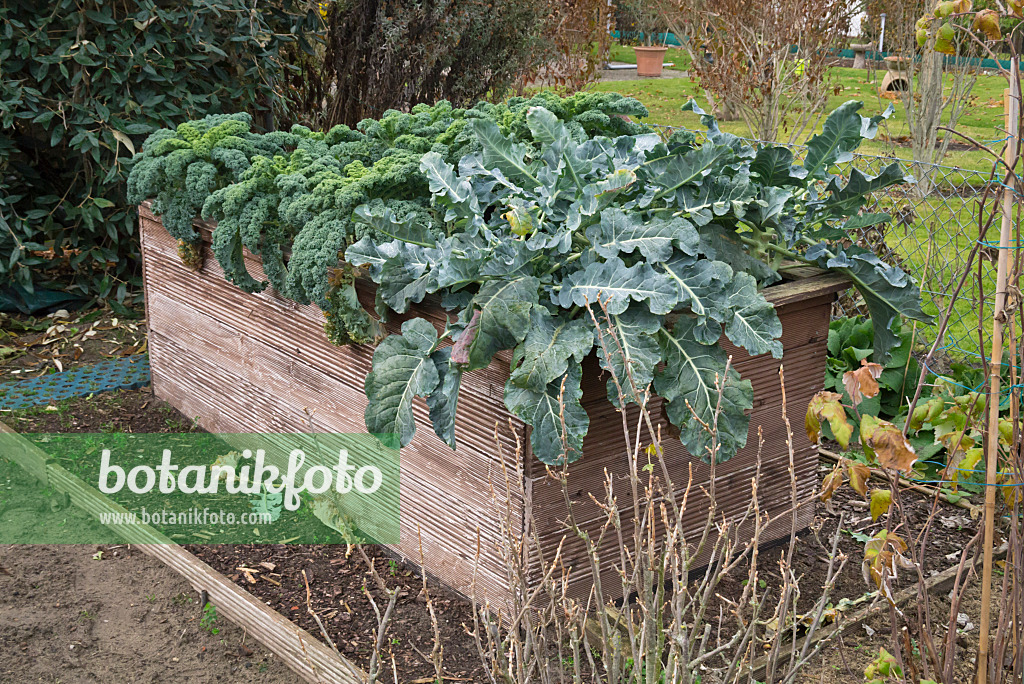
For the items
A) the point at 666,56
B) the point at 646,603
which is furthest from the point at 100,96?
the point at 666,56

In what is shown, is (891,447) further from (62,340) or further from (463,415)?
(62,340)

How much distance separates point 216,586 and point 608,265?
59.6 inches

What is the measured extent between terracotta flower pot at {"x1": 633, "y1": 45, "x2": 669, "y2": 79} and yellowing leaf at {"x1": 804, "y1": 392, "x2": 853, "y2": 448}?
50.0 feet

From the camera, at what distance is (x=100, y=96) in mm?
5035

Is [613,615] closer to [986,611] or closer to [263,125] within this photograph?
[986,611]

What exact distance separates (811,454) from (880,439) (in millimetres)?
1488

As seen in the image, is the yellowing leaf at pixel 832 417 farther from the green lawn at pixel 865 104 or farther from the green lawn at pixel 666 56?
the green lawn at pixel 666 56

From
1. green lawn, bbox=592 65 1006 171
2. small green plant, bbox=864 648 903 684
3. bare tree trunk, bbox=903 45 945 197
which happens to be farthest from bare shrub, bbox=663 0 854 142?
small green plant, bbox=864 648 903 684

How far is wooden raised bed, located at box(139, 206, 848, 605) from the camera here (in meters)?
2.53

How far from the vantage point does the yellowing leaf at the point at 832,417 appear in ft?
5.24

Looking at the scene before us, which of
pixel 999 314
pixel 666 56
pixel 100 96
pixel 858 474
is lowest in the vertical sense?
pixel 858 474

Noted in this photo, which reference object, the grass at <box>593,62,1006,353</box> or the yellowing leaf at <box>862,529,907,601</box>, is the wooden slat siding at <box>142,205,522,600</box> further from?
the grass at <box>593,62,1006,353</box>

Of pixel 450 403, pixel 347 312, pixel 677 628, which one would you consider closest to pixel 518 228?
pixel 450 403

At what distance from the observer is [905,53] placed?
298 inches
